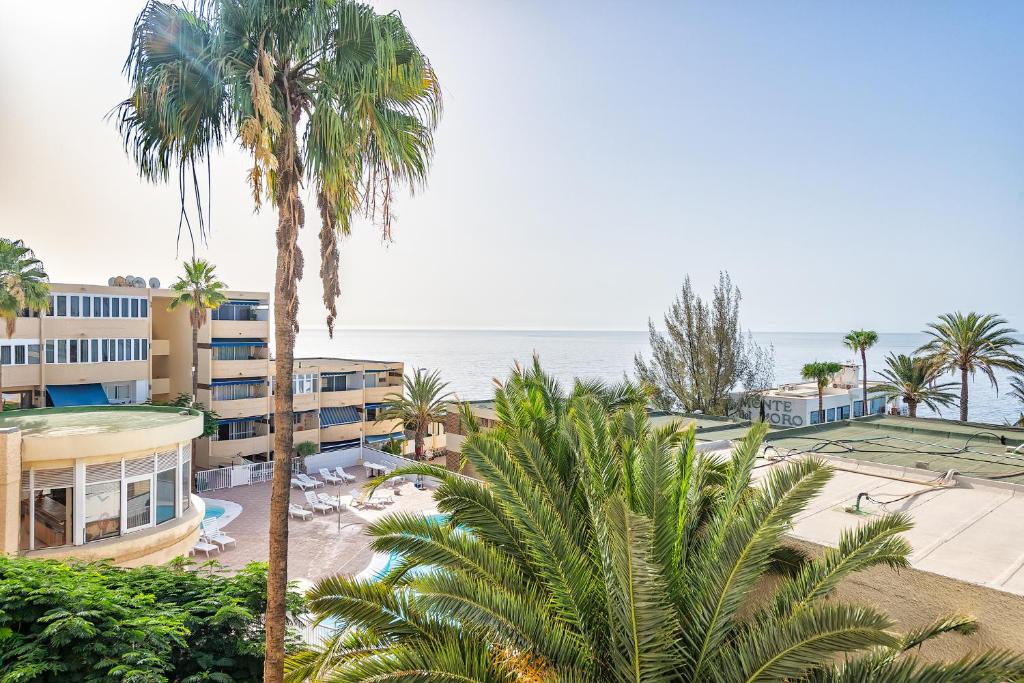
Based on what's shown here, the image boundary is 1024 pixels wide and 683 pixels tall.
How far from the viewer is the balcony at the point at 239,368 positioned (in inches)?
1347

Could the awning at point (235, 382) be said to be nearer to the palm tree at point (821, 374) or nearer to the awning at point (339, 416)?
the awning at point (339, 416)

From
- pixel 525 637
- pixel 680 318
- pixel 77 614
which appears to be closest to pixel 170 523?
pixel 77 614

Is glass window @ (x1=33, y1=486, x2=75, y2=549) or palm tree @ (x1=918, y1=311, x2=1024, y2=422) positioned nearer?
glass window @ (x1=33, y1=486, x2=75, y2=549)

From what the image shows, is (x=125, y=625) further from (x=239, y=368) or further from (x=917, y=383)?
(x=917, y=383)

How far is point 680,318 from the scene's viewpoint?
45125 mm

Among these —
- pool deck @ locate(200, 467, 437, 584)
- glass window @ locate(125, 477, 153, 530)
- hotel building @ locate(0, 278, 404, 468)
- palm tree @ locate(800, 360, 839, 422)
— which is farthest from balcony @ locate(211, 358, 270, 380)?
palm tree @ locate(800, 360, 839, 422)

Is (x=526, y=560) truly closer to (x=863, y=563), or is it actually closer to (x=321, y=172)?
(x=863, y=563)

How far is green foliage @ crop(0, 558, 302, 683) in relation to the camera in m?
6.98

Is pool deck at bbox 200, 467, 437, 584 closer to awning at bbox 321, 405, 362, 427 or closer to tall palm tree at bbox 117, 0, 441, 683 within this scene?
awning at bbox 321, 405, 362, 427

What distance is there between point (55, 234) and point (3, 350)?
10.5m

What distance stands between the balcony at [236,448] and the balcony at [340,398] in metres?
4.27

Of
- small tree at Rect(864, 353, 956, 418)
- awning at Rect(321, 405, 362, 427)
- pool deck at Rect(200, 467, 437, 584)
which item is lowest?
pool deck at Rect(200, 467, 437, 584)

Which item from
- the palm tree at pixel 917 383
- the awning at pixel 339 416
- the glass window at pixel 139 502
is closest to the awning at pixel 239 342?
the awning at pixel 339 416

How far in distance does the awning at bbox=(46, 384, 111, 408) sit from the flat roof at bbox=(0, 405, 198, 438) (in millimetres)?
13659
